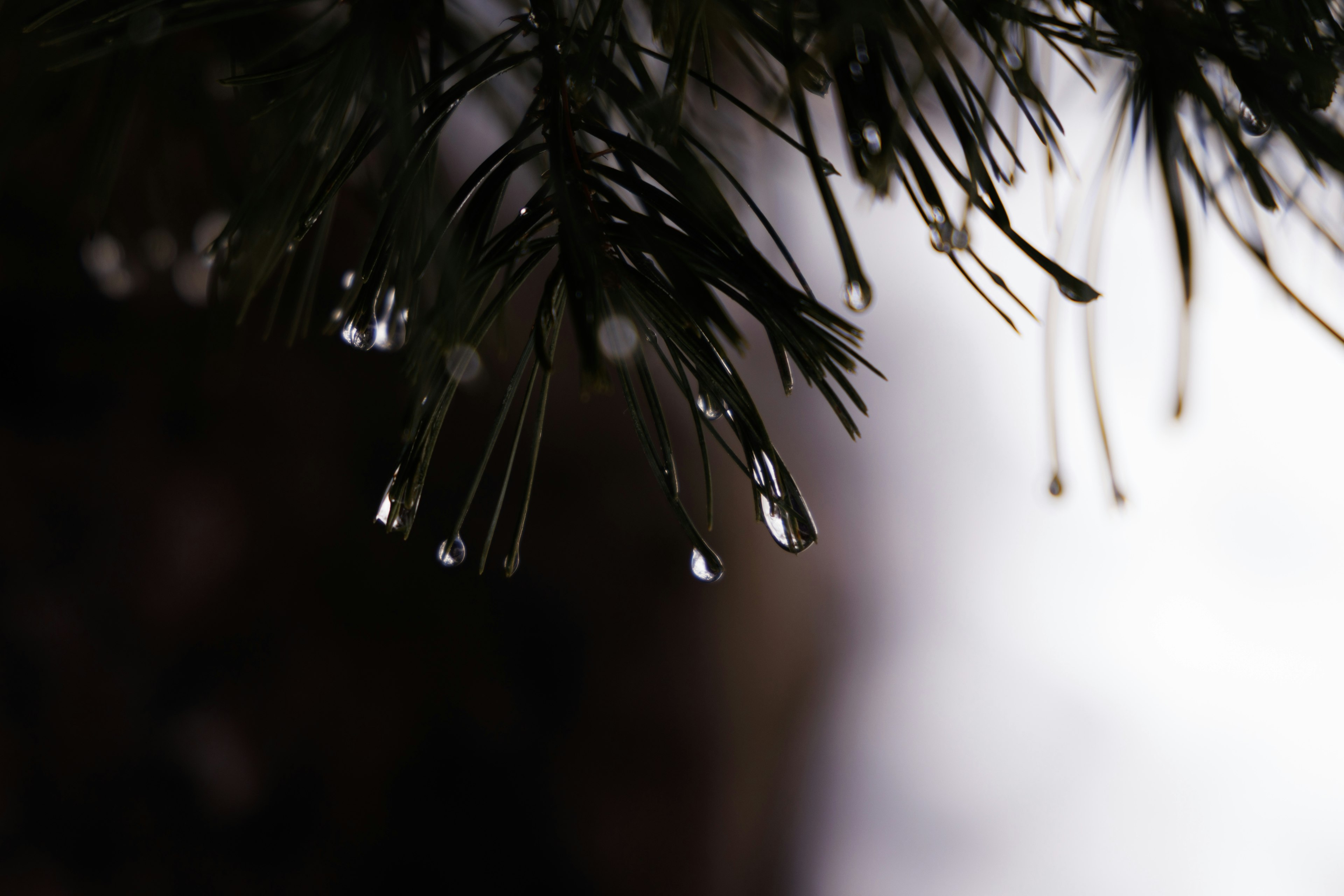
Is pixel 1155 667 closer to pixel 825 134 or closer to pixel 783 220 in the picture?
pixel 783 220

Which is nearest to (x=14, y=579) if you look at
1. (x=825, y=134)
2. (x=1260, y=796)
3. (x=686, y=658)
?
(x=686, y=658)

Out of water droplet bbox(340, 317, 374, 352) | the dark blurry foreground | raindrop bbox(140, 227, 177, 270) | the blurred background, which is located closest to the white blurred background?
the blurred background

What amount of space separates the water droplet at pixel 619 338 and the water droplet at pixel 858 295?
0.14ft

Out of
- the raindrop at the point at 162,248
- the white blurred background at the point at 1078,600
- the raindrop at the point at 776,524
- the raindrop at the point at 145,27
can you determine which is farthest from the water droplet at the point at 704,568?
the white blurred background at the point at 1078,600

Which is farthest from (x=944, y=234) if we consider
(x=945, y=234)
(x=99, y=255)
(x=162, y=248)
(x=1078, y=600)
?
(x=1078, y=600)

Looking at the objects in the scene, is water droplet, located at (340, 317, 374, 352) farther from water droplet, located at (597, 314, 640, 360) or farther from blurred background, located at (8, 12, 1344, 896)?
blurred background, located at (8, 12, 1344, 896)

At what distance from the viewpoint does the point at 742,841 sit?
86 cm

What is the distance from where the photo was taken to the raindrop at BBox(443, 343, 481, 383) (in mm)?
141

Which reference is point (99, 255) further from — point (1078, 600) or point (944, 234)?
point (1078, 600)

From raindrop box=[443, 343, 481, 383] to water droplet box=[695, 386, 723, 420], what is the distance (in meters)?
0.05

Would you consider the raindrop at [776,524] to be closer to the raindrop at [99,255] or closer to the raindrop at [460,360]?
the raindrop at [460,360]

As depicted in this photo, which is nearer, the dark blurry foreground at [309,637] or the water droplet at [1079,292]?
the water droplet at [1079,292]

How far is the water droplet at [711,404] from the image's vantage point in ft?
0.54

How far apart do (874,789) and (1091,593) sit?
36 centimetres
